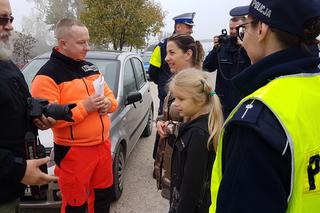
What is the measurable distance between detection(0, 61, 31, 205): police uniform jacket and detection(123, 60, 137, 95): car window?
2176 millimetres

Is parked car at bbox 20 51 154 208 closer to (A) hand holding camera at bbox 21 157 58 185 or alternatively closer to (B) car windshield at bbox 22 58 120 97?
(B) car windshield at bbox 22 58 120 97

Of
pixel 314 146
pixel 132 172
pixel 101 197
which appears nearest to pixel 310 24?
pixel 314 146

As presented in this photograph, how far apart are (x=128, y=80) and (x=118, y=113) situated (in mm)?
865

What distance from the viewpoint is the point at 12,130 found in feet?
5.58

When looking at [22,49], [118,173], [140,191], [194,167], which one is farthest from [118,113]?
[22,49]

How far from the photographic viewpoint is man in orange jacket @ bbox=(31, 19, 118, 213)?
2.38 meters

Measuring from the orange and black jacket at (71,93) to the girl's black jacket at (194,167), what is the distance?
0.90 m

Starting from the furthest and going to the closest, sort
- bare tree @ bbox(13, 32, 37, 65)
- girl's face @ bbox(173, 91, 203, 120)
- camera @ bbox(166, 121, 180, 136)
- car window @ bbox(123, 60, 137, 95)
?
bare tree @ bbox(13, 32, 37, 65) → car window @ bbox(123, 60, 137, 95) → camera @ bbox(166, 121, 180, 136) → girl's face @ bbox(173, 91, 203, 120)

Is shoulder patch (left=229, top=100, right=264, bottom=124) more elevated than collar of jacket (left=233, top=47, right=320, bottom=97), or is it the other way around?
collar of jacket (left=233, top=47, right=320, bottom=97)

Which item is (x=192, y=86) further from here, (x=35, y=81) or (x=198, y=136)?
(x=35, y=81)

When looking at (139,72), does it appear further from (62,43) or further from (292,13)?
(292,13)

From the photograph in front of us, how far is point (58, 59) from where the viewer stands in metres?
2.47

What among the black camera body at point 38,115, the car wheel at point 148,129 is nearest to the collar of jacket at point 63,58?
the black camera body at point 38,115

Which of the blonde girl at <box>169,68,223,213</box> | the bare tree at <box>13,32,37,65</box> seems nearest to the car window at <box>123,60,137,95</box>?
the blonde girl at <box>169,68,223,213</box>
